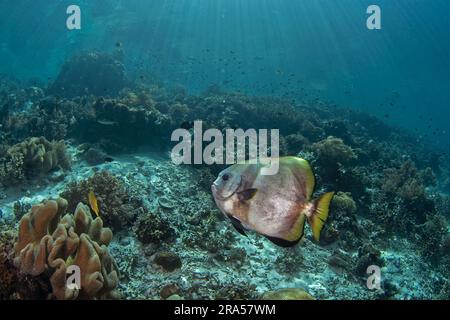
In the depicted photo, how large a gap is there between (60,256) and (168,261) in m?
2.20

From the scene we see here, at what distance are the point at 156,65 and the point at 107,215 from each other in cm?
4907

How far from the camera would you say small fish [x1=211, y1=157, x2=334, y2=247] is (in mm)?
2689

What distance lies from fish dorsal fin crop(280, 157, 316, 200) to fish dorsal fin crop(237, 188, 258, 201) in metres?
0.45

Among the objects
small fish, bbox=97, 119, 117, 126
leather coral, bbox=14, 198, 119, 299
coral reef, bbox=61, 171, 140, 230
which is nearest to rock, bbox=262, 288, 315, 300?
leather coral, bbox=14, 198, 119, 299

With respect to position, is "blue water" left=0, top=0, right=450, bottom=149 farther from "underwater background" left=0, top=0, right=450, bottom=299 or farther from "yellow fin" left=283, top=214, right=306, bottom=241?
"yellow fin" left=283, top=214, right=306, bottom=241

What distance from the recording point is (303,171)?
2.87 m

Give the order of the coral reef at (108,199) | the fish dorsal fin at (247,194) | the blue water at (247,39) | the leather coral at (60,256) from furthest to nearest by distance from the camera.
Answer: the blue water at (247,39)
the coral reef at (108,199)
the leather coral at (60,256)
the fish dorsal fin at (247,194)

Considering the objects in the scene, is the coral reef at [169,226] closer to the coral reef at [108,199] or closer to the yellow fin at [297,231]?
the coral reef at [108,199]

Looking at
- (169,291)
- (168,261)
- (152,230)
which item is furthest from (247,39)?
(169,291)

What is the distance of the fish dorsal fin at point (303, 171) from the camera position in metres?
2.83

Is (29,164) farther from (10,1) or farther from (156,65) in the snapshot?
(10,1)

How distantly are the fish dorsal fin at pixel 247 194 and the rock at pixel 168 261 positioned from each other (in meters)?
4.22

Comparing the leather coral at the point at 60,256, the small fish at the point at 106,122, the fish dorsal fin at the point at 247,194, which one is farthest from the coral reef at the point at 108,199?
the fish dorsal fin at the point at 247,194

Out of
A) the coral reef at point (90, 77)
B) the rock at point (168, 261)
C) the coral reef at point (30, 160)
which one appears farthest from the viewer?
the coral reef at point (90, 77)
